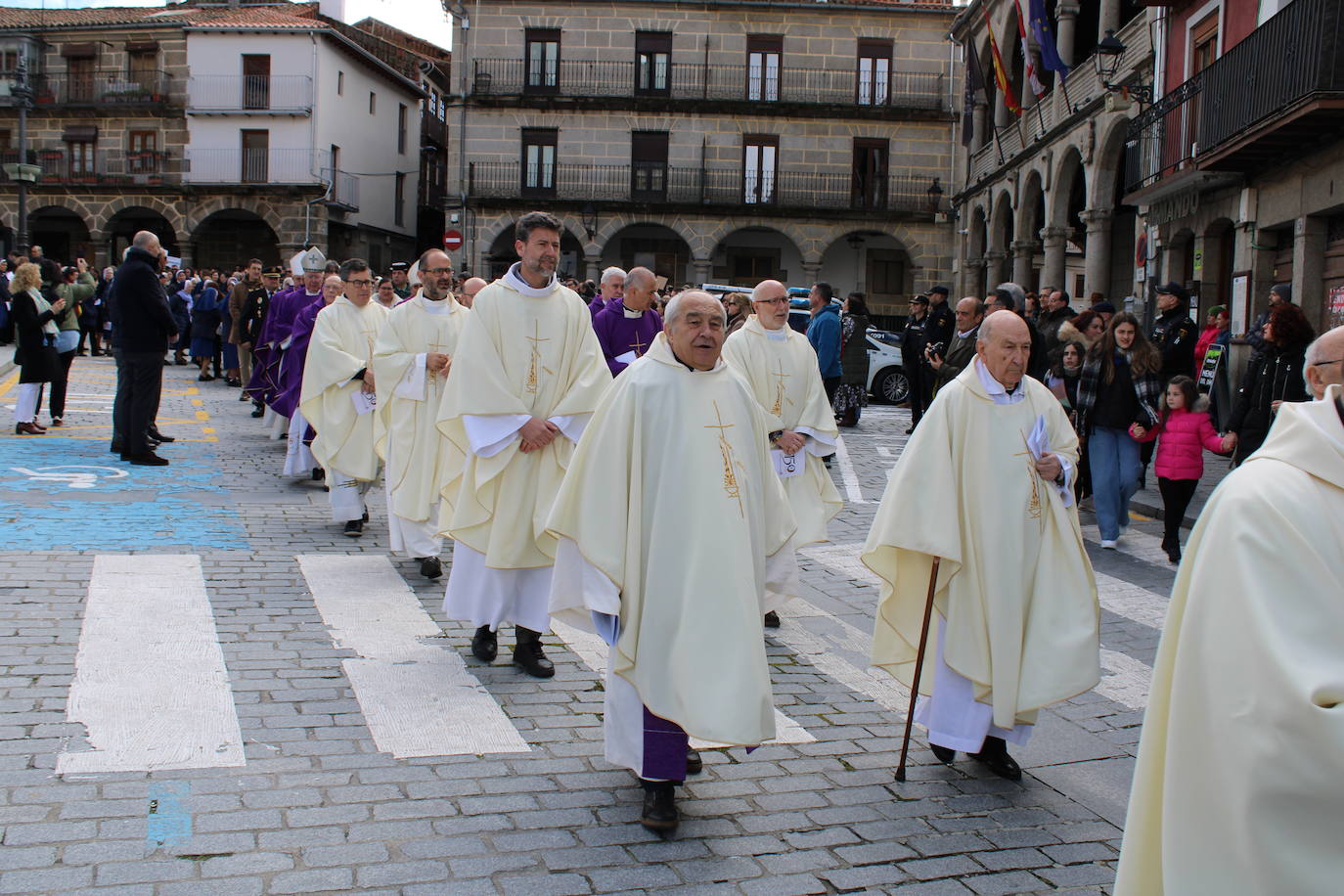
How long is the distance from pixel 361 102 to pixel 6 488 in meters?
39.3

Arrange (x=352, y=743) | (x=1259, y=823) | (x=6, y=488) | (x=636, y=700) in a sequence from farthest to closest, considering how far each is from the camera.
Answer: (x=6, y=488)
(x=352, y=743)
(x=636, y=700)
(x=1259, y=823)

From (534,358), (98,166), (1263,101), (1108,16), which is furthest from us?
(98,166)

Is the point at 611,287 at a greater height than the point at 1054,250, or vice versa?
the point at 1054,250

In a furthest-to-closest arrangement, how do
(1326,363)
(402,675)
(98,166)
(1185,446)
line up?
1. (98,166)
2. (1185,446)
3. (402,675)
4. (1326,363)

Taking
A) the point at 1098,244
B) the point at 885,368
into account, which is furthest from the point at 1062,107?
the point at 885,368

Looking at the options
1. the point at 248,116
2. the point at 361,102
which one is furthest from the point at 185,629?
the point at 361,102

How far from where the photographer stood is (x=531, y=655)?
6.04 metres

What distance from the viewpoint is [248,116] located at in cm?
4319

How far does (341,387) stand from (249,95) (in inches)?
1477

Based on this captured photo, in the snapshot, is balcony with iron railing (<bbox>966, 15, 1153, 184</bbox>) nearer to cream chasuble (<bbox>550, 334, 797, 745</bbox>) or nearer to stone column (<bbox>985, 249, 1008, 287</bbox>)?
stone column (<bbox>985, 249, 1008, 287</bbox>)

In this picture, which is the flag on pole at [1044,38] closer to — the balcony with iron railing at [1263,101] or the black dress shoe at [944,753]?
the balcony with iron railing at [1263,101]

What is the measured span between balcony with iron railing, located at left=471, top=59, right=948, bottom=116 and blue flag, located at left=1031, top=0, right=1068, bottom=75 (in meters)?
16.7

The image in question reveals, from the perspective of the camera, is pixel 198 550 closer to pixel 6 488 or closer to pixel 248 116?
pixel 6 488

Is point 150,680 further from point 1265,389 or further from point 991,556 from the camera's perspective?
point 1265,389
